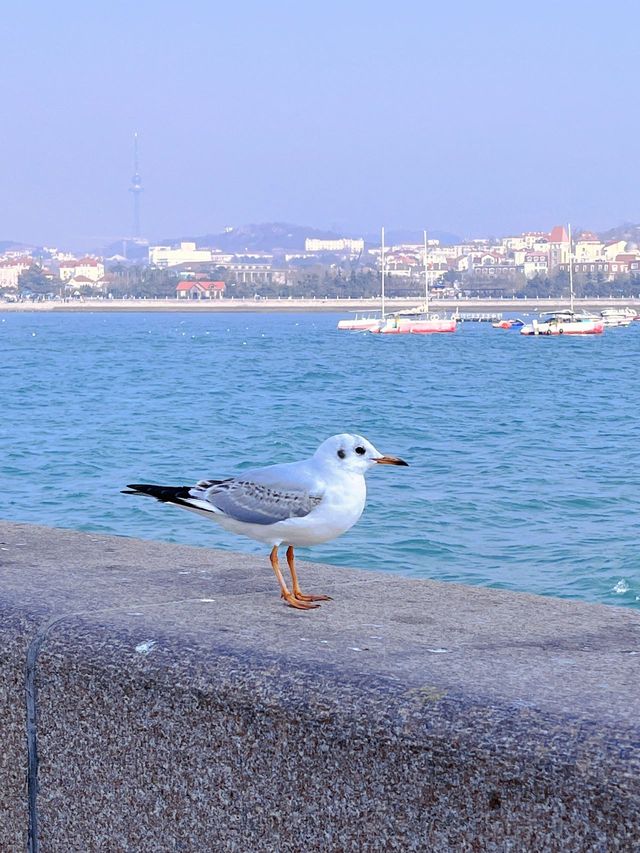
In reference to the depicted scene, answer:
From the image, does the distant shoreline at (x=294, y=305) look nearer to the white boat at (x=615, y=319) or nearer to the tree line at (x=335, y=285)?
the tree line at (x=335, y=285)

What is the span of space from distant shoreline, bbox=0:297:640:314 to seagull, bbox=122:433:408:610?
4732 inches

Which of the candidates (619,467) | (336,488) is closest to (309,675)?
(336,488)

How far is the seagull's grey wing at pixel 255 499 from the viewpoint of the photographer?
1.91m

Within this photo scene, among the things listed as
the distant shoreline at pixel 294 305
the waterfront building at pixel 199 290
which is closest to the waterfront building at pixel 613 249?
the distant shoreline at pixel 294 305

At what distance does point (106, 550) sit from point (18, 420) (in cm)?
2239

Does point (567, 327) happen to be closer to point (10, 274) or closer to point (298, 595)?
point (298, 595)

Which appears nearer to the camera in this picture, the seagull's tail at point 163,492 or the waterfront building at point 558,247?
the seagull's tail at point 163,492

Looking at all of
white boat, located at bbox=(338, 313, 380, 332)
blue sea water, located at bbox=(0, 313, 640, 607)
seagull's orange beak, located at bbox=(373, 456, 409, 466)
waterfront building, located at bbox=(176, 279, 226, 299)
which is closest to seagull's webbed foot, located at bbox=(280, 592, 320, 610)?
seagull's orange beak, located at bbox=(373, 456, 409, 466)

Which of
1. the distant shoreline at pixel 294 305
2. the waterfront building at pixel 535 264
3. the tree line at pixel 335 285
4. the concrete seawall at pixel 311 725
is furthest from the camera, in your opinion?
the waterfront building at pixel 535 264

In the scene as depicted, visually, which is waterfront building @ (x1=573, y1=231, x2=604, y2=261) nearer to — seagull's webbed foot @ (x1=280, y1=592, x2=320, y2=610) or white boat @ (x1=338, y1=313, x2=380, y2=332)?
white boat @ (x1=338, y1=313, x2=380, y2=332)

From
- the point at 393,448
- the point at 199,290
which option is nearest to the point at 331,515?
the point at 393,448

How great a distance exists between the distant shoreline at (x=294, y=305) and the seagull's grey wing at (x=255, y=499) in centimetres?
12017

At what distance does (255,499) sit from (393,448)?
1601cm

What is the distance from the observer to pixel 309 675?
142 cm
